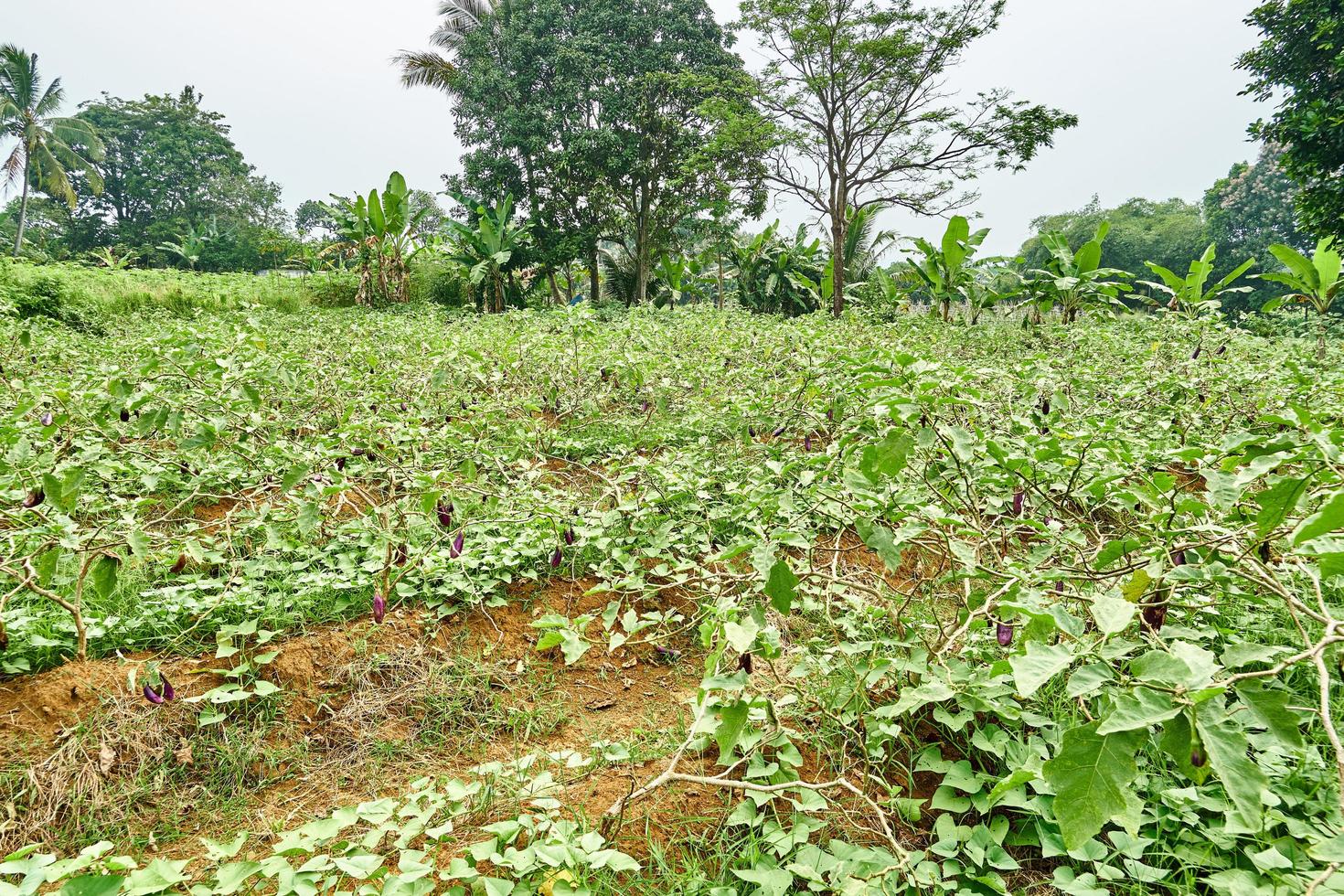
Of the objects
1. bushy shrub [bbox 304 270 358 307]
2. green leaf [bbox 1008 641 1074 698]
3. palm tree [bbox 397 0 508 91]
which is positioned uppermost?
palm tree [bbox 397 0 508 91]

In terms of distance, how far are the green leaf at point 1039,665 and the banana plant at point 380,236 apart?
514 inches

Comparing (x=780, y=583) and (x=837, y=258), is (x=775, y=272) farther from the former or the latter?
(x=780, y=583)

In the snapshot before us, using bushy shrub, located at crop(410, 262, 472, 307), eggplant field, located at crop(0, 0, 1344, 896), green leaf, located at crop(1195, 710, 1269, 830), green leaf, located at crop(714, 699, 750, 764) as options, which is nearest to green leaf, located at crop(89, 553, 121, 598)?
eggplant field, located at crop(0, 0, 1344, 896)

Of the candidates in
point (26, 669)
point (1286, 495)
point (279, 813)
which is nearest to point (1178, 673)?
point (1286, 495)

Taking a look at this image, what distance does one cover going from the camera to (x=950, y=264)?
31.8 feet

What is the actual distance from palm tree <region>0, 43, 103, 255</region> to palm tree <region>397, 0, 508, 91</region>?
19.6m

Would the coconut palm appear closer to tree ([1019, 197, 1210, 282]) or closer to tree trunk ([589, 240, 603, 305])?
tree trunk ([589, 240, 603, 305])

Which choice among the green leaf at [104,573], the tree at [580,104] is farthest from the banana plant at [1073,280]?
the green leaf at [104,573]

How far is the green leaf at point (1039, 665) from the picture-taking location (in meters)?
0.87

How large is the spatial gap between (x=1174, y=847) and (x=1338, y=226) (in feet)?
38.9

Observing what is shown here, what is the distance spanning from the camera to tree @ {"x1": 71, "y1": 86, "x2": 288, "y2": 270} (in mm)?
34938

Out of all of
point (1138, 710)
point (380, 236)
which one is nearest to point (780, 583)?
point (1138, 710)

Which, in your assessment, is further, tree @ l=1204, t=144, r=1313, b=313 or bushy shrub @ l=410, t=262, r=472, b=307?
tree @ l=1204, t=144, r=1313, b=313

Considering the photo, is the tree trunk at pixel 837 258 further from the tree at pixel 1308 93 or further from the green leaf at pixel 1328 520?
the green leaf at pixel 1328 520
